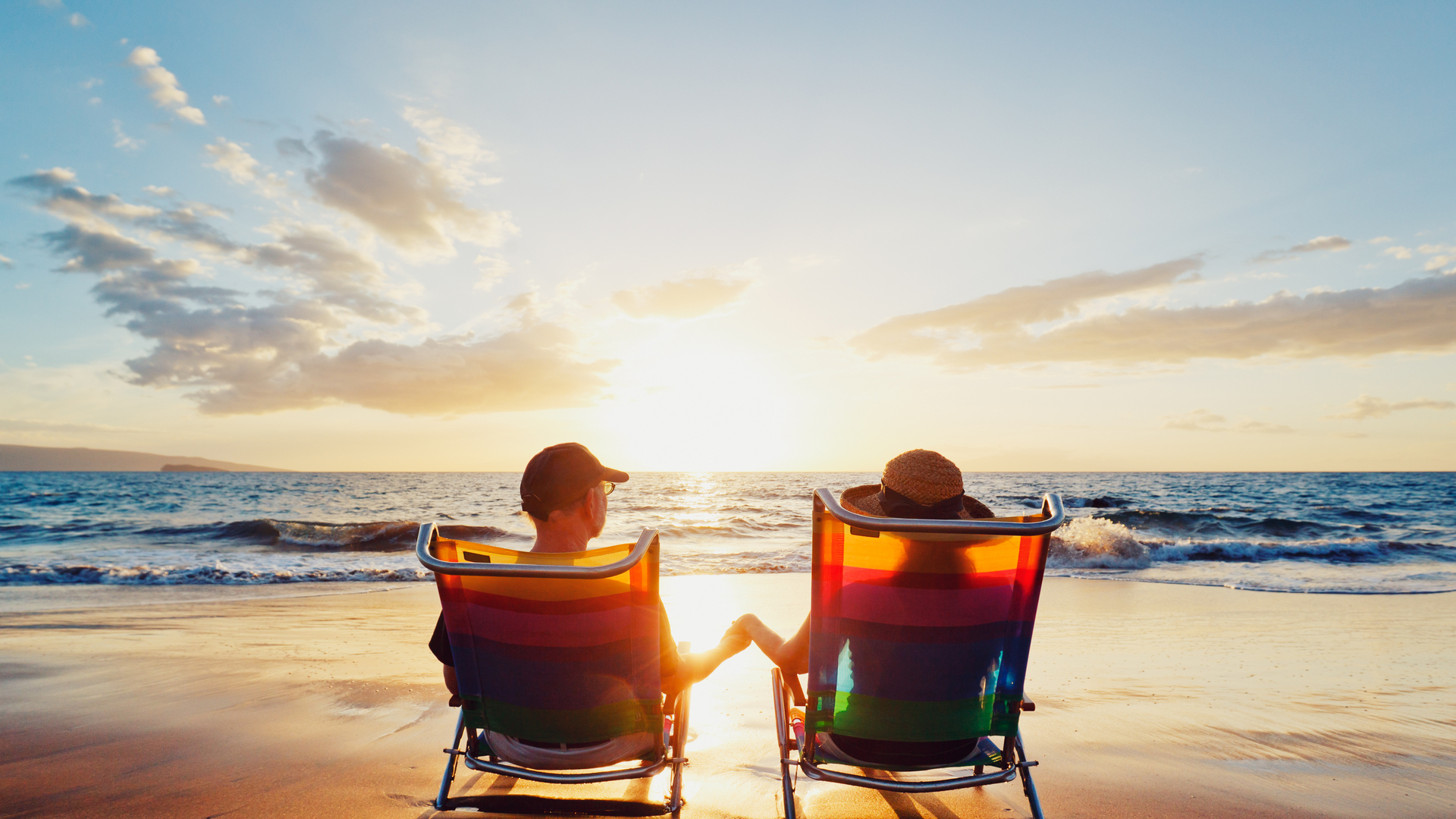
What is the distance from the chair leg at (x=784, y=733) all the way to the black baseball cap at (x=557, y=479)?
43.9 inches

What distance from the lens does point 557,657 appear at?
245 cm

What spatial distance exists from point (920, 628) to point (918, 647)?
78mm

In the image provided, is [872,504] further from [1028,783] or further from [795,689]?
[1028,783]

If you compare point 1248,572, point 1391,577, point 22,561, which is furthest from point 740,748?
point 22,561

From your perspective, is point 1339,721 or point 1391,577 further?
point 1391,577

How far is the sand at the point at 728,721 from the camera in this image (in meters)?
3.28

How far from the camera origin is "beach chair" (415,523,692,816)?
2.36 metres

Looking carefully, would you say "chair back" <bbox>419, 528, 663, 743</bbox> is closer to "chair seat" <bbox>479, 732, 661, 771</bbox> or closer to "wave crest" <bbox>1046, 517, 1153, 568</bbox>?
"chair seat" <bbox>479, 732, 661, 771</bbox>

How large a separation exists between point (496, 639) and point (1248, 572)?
49.3 feet

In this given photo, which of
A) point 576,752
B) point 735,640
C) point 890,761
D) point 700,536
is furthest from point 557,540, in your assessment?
point 700,536

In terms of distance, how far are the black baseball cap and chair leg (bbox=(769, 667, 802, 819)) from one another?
1.11 metres

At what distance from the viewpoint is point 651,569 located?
238 centimetres

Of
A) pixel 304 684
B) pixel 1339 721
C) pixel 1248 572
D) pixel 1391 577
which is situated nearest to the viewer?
pixel 1339 721

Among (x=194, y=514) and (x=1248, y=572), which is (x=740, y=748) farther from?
(x=194, y=514)
